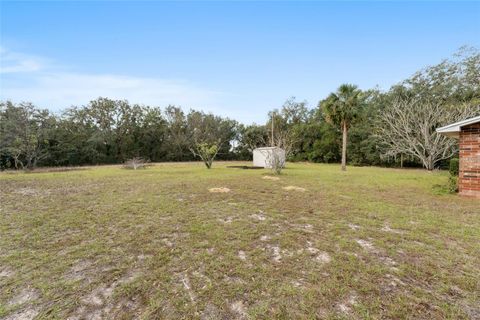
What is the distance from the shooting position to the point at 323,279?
7.25ft

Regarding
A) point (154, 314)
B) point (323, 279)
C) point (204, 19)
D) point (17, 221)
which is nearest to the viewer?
point (154, 314)

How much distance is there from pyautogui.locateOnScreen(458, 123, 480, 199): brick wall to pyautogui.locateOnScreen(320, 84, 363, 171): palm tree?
29.2 feet

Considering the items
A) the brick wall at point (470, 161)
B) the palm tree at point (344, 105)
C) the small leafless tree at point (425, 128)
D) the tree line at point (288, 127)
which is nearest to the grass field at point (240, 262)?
the brick wall at point (470, 161)

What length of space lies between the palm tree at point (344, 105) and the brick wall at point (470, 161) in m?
8.90

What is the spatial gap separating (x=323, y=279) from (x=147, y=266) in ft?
6.04

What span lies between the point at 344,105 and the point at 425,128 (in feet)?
19.0

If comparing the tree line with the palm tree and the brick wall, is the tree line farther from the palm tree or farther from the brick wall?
the brick wall

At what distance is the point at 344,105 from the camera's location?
49.2 feet

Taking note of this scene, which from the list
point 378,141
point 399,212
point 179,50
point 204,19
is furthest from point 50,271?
point 378,141

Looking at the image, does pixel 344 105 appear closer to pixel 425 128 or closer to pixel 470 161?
pixel 425 128

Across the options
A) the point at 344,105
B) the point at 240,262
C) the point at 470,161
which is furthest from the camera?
the point at 344,105

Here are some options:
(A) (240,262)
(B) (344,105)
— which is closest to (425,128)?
(B) (344,105)

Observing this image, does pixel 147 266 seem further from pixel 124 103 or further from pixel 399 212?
pixel 124 103

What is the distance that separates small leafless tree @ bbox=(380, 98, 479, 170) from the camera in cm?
1515
